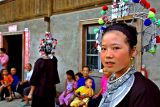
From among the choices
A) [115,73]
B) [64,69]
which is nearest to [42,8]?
[64,69]

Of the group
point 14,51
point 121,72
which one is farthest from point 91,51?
point 121,72

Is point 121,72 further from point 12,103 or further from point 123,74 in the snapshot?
point 12,103

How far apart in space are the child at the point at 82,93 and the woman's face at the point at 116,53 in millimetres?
5311

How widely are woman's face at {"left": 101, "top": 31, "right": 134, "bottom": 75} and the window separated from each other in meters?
7.45

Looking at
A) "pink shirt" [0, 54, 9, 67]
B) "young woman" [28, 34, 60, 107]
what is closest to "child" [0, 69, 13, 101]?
"pink shirt" [0, 54, 9, 67]

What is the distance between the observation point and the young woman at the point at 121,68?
1.69 metres

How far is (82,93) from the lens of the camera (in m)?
7.20

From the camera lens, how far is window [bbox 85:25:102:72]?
936cm

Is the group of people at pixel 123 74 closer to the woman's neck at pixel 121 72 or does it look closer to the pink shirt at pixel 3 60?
the woman's neck at pixel 121 72

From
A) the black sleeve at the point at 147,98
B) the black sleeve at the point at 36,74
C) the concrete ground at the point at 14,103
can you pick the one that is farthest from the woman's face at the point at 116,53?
the concrete ground at the point at 14,103

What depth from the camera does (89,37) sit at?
379 inches

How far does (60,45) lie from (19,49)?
17.1 ft

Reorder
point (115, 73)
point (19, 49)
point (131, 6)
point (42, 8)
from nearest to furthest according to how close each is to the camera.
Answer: point (115, 73) → point (131, 6) → point (42, 8) → point (19, 49)

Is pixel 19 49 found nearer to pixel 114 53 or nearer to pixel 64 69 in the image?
pixel 64 69
